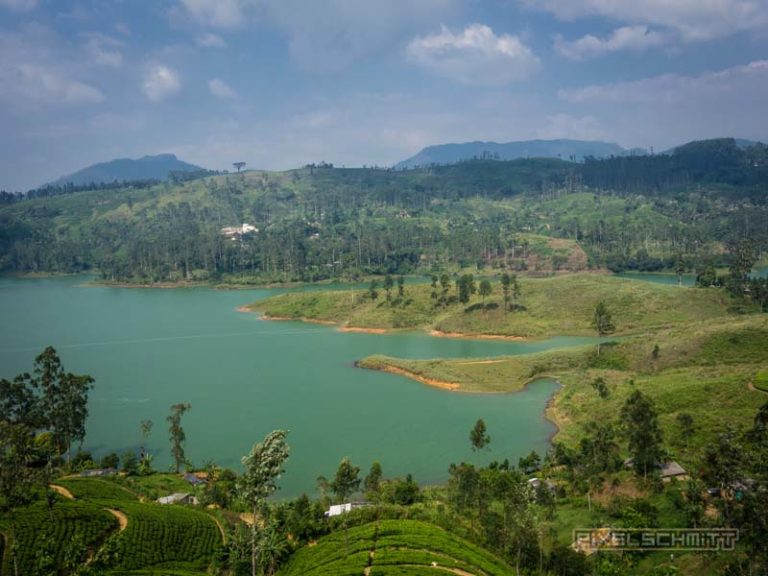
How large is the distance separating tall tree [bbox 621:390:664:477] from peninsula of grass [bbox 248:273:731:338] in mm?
48146

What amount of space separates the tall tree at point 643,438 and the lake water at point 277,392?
10.3 meters

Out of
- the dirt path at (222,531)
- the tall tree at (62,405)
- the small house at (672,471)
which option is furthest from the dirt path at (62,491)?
the small house at (672,471)

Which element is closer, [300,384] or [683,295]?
[300,384]

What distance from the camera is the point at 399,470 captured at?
148 feet

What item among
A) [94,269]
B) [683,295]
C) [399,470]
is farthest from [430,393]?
[94,269]

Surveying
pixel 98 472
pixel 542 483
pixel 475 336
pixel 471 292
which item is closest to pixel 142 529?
pixel 98 472

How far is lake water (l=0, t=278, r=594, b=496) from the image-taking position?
161ft

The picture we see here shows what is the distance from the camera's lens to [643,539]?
100ft

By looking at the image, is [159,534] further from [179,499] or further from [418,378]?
[418,378]

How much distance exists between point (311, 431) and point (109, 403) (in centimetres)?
2278

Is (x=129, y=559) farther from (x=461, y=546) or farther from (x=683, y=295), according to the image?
(x=683, y=295)

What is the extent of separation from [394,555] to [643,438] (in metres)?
18.0

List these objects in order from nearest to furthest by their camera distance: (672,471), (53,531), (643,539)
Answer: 1. (643,539)
2. (53,531)
3. (672,471)

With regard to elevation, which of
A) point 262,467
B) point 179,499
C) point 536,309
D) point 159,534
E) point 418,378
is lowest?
point 179,499
